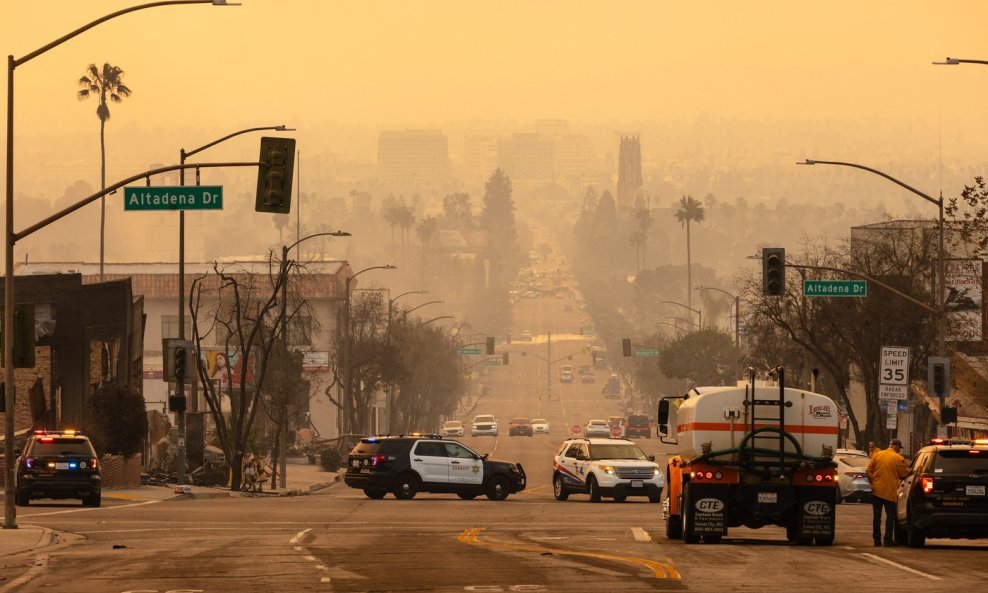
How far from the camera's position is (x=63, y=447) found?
40.8 meters

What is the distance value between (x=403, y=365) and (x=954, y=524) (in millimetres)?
84326

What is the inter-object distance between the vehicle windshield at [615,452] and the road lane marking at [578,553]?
15.4 meters

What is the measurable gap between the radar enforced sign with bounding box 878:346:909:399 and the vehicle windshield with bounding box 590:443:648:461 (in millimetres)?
9401

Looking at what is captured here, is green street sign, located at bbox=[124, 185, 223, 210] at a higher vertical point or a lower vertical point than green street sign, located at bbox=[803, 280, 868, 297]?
higher

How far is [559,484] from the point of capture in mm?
47656

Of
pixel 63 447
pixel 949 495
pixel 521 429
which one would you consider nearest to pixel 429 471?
pixel 63 447

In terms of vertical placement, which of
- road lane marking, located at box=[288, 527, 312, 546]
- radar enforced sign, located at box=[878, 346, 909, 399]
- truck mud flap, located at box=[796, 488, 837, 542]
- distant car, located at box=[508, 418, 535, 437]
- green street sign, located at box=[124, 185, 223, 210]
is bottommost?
distant car, located at box=[508, 418, 535, 437]

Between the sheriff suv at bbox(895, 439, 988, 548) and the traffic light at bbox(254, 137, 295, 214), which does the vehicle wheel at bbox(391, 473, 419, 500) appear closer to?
the traffic light at bbox(254, 137, 295, 214)

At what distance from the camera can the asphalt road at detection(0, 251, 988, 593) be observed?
20.8m

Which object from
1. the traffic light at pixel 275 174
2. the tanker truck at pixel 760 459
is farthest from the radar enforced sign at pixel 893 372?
the traffic light at pixel 275 174

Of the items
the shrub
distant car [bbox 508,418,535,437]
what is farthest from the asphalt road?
distant car [bbox 508,418,535,437]

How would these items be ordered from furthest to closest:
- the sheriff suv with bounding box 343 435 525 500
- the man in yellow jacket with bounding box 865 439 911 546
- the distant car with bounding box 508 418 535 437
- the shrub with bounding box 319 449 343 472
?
1. the distant car with bounding box 508 418 535 437
2. the shrub with bounding box 319 449 343 472
3. the sheriff suv with bounding box 343 435 525 500
4. the man in yellow jacket with bounding box 865 439 911 546

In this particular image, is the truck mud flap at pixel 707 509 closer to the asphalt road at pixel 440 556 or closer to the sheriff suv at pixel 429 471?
the asphalt road at pixel 440 556

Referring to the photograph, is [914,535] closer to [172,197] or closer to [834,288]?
[172,197]
